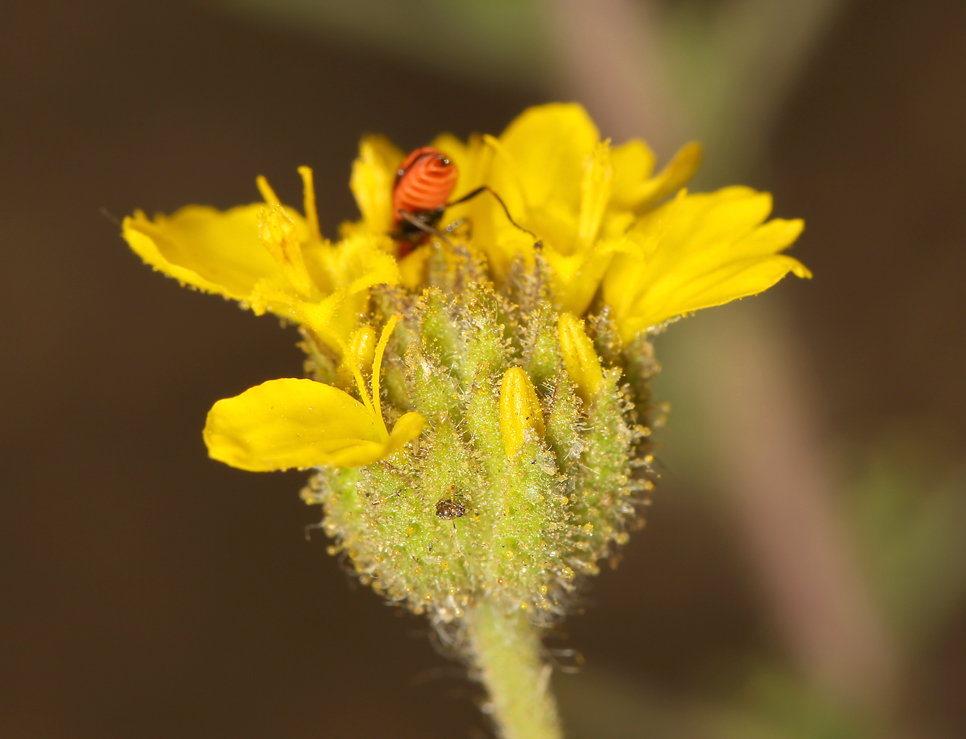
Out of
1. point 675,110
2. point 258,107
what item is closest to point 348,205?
point 258,107

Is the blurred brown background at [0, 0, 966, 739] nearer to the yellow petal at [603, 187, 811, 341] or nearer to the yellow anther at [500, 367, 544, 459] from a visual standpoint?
the yellow petal at [603, 187, 811, 341]

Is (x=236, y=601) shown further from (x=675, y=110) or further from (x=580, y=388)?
(x=580, y=388)

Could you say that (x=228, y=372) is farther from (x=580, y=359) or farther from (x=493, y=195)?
(x=580, y=359)

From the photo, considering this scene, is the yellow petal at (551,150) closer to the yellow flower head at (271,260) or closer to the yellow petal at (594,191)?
the yellow petal at (594,191)

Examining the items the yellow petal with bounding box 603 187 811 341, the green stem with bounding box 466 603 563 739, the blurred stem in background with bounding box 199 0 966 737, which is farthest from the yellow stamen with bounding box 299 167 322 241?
the blurred stem in background with bounding box 199 0 966 737

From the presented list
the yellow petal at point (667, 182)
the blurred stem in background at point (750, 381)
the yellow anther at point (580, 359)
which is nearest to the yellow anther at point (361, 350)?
the yellow anther at point (580, 359)

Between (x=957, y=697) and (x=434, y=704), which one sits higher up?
(x=434, y=704)
